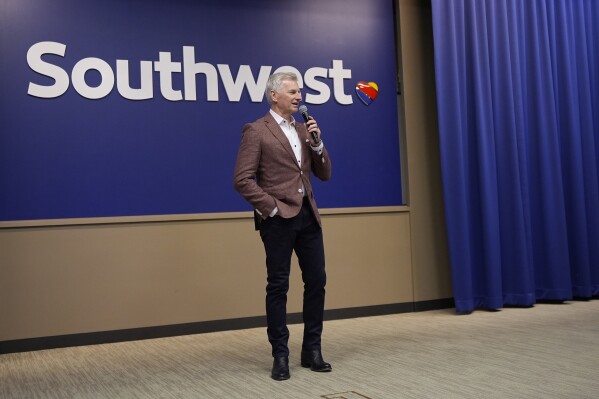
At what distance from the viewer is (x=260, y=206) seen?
116 inches

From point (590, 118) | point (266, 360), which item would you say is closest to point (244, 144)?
point (266, 360)

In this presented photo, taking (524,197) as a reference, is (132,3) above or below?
above

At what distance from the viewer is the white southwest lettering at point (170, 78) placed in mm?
4164

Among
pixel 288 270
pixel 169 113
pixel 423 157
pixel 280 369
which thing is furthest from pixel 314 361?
pixel 423 157

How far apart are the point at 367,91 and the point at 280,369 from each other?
2.67 m

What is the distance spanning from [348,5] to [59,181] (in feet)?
7.91

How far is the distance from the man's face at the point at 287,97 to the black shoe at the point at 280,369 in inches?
43.8

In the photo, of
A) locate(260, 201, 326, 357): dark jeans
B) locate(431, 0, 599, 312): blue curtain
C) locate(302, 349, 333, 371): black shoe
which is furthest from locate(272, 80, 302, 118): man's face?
locate(431, 0, 599, 312): blue curtain

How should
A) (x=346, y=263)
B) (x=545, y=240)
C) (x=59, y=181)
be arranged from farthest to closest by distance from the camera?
1. (x=545, y=240)
2. (x=346, y=263)
3. (x=59, y=181)

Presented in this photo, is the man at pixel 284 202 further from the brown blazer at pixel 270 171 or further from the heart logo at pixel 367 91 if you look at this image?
the heart logo at pixel 367 91

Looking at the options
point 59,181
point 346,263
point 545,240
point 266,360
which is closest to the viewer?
point 266,360

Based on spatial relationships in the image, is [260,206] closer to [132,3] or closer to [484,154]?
[132,3]

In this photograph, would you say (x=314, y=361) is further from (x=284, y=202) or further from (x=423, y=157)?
(x=423, y=157)

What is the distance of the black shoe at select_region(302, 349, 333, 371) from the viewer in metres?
3.02
